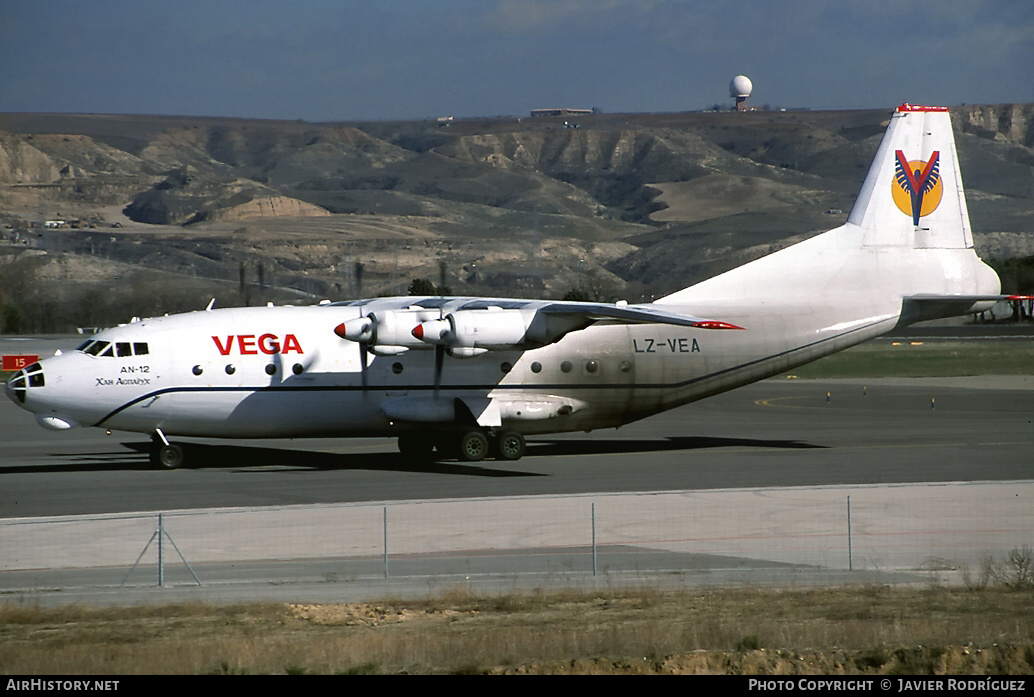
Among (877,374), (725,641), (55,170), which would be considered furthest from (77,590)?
(55,170)

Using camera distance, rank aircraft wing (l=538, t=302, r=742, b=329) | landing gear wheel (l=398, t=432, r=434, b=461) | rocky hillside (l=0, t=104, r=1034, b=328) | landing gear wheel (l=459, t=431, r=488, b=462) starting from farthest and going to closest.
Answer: rocky hillside (l=0, t=104, r=1034, b=328) → landing gear wheel (l=398, t=432, r=434, b=461) → landing gear wheel (l=459, t=431, r=488, b=462) → aircraft wing (l=538, t=302, r=742, b=329)

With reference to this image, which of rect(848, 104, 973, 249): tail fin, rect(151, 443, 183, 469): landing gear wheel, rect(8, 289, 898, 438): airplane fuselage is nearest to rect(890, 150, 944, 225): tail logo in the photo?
rect(848, 104, 973, 249): tail fin

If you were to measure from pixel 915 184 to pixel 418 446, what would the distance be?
1654cm

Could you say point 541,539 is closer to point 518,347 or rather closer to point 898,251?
point 518,347

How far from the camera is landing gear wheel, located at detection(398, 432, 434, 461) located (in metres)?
32.0

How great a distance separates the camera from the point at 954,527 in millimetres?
20969

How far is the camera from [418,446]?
3216 cm

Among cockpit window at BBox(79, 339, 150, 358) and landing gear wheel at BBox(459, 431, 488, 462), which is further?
landing gear wheel at BBox(459, 431, 488, 462)

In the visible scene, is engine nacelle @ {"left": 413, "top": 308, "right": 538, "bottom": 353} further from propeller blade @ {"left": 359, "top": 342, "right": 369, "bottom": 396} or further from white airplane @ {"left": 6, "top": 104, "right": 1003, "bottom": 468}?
propeller blade @ {"left": 359, "top": 342, "right": 369, "bottom": 396}

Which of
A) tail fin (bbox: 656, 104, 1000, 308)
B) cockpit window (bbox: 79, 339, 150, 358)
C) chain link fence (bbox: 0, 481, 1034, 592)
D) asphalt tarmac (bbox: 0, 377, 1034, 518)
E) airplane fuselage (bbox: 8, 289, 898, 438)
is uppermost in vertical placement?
tail fin (bbox: 656, 104, 1000, 308)

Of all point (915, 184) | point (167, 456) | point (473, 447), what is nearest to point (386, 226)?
point (915, 184)

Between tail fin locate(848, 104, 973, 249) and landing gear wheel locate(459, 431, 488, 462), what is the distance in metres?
12.9

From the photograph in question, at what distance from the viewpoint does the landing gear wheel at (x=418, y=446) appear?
32.0 meters

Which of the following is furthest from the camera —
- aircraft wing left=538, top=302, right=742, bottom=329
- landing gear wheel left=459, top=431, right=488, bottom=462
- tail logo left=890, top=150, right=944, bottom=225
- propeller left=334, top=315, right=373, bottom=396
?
tail logo left=890, top=150, right=944, bottom=225
